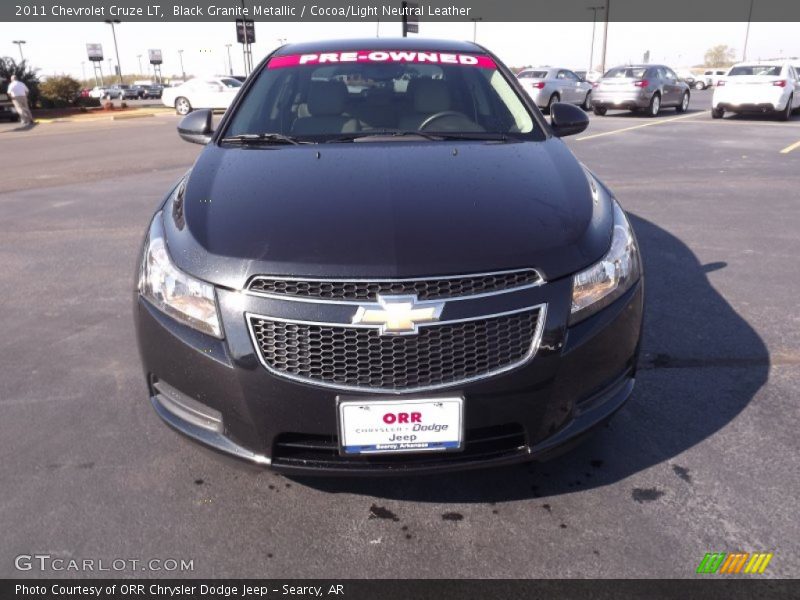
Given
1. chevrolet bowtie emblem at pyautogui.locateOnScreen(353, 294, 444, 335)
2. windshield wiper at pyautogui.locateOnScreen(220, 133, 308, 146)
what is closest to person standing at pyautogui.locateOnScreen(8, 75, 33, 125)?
windshield wiper at pyautogui.locateOnScreen(220, 133, 308, 146)

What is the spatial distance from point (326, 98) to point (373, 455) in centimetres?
210

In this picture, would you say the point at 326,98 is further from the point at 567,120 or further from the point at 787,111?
the point at 787,111

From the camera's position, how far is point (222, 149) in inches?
122

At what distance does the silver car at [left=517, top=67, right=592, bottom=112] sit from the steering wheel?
56.1 ft

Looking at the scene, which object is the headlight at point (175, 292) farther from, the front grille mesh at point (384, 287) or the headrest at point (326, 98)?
the headrest at point (326, 98)

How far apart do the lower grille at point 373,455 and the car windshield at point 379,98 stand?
1612 millimetres

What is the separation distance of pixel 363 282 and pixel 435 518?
0.88 m

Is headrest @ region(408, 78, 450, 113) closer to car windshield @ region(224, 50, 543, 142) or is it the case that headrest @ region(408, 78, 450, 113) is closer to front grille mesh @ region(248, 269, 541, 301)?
car windshield @ region(224, 50, 543, 142)

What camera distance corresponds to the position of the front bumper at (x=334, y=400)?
203 centimetres

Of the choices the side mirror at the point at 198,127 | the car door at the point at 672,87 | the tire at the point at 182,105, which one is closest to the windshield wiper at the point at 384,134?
the side mirror at the point at 198,127

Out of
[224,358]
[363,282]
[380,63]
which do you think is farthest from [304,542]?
[380,63]

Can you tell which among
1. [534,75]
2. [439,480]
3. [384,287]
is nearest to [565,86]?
[534,75]
